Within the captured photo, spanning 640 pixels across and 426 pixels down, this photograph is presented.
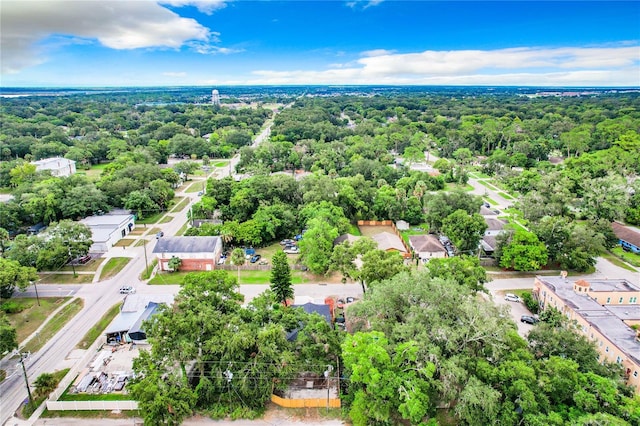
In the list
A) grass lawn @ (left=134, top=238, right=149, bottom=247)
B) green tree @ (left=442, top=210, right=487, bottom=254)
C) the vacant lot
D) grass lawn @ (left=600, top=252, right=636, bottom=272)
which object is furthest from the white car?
grass lawn @ (left=134, top=238, right=149, bottom=247)

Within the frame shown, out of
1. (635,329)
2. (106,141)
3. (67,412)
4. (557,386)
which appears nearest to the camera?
(557,386)

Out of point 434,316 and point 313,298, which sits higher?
point 434,316

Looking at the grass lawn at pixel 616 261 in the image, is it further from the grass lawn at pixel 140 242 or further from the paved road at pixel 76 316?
the grass lawn at pixel 140 242

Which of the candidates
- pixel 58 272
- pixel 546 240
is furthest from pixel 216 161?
pixel 546 240

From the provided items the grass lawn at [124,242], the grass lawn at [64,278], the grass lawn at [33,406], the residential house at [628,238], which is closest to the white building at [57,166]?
the grass lawn at [124,242]

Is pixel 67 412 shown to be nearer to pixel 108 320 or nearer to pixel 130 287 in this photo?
pixel 108 320

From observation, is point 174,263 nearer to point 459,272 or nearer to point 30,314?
point 30,314

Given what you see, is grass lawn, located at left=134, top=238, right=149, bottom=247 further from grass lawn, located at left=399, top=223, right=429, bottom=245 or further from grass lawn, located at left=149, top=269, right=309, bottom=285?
grass lawn, located at left=399, top=223, right=429, bottom=245
